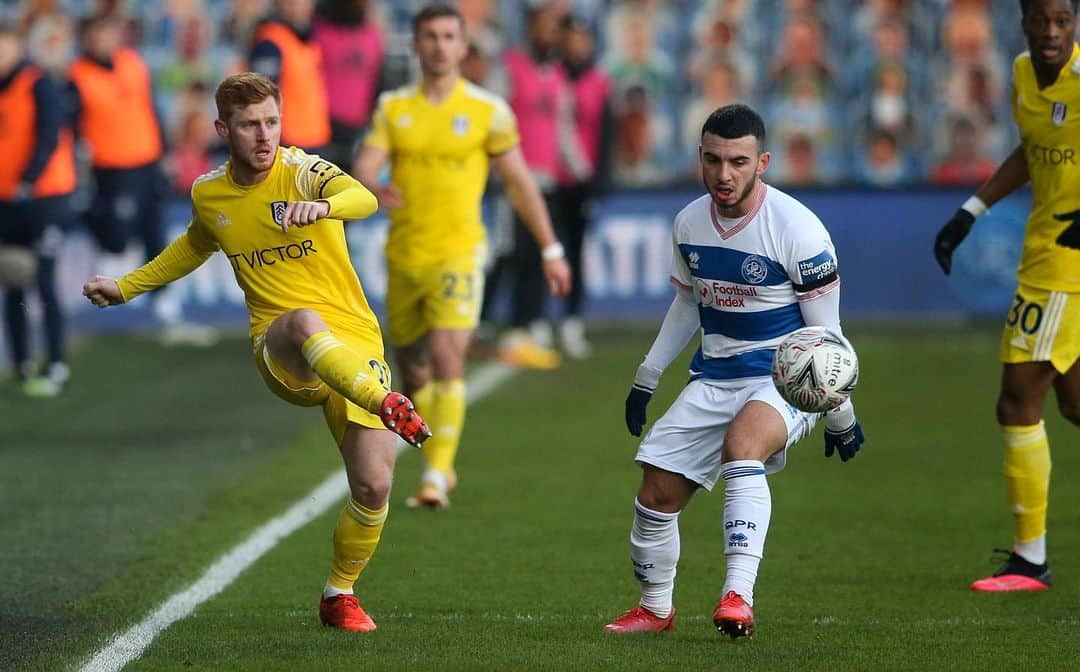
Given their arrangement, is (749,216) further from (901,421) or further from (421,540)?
(901,421)

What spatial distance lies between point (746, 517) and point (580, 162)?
975cm

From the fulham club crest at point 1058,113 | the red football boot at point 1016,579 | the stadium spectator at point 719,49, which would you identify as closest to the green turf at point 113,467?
the red football boot at point 1016,579

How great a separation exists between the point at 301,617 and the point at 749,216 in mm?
2058

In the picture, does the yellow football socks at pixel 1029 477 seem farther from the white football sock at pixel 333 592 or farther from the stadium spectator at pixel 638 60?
the stadium spectator at pixel 638 60

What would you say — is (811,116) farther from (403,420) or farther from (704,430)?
(403,420)

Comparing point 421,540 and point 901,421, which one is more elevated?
point 421,540

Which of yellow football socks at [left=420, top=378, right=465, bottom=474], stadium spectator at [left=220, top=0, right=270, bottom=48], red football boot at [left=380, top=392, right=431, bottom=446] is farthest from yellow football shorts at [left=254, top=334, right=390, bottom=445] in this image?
stadium spectator at [left=220, top=0, right=270, bottom=48]

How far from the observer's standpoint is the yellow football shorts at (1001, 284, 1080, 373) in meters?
7.05

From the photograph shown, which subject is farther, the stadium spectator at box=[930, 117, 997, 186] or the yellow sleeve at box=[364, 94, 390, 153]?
the stadium spectator at box=[930, 117, 997, 186]

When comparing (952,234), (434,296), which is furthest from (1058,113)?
(434,296)

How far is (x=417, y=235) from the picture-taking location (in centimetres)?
911

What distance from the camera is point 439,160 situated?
916 centimetres

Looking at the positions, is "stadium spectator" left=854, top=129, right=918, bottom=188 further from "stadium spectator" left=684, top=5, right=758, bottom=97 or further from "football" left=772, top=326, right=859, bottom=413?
"football" left=772, top=326, right=859, bottom=413

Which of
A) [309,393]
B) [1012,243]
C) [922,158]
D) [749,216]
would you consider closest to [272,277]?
[309,393]
